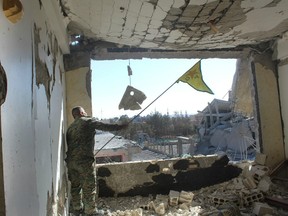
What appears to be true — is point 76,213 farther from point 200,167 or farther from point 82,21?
point 82,21

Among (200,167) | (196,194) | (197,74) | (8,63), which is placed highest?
(197,74)

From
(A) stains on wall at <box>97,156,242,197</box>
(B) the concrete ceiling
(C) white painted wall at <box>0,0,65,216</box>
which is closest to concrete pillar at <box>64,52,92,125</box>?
(B) the concrete ceiling

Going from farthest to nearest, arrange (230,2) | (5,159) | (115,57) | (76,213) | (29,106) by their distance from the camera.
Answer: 1. (115,57)
2. (76,213)
3. (230,2)
4. (29,106)
5. (5,159)

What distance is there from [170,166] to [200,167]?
0.50m

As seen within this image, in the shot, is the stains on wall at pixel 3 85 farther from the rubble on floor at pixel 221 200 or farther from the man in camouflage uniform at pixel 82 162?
the rubble on floor at pixel 221 200

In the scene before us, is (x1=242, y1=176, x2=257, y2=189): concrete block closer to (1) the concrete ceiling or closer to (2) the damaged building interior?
(2) the damaged building interior

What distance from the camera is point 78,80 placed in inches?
180

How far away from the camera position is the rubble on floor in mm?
3812

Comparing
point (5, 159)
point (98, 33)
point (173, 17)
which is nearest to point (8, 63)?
point (5, 159)

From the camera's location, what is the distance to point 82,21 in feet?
12.3

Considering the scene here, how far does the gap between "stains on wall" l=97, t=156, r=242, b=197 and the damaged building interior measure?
15 mm

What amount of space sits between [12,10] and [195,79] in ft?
11.6

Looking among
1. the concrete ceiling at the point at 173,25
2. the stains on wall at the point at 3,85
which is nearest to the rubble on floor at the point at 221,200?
the concrete ceiling at the point at 173,25

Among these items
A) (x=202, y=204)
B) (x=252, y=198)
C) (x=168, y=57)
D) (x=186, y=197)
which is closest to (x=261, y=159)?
(x=252, y=198)
